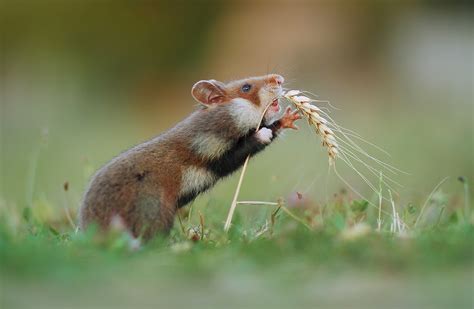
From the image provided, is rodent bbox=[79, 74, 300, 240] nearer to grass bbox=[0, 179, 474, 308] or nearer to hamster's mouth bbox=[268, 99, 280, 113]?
hamster's mouth bbox=[268, 99, 280, 113]

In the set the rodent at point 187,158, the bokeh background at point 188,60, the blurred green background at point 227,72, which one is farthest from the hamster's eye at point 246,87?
the bokeh background at point 188,60

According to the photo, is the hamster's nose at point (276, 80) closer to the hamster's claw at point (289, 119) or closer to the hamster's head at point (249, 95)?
the hamster's head at point (249, 95)

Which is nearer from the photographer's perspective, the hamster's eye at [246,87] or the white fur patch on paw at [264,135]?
the white fur patch on paw at [264,135]

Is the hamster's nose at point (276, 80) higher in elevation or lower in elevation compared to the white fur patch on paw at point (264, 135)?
higher

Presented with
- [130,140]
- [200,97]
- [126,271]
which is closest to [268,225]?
[200,97]

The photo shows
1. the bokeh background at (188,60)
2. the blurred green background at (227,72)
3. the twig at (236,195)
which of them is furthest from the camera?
the bokeh background at (188,60)

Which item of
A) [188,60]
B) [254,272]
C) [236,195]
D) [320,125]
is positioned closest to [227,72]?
[188,60]

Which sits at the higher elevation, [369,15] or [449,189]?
[369,15]

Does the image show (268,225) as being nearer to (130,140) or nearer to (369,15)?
(130,140)
